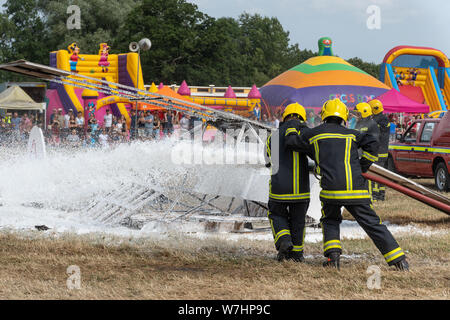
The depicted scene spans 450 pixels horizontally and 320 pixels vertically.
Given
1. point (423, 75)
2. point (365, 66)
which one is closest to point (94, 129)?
point (423, 75)

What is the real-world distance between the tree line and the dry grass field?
52.0 metres

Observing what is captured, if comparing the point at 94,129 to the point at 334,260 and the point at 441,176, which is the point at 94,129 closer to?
the point at 441,176

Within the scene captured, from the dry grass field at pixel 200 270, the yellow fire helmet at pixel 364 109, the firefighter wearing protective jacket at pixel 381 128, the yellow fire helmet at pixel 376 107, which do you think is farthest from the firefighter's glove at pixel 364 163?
the yellow fire helmet at pixel 376 107

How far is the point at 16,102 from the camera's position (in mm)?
28203

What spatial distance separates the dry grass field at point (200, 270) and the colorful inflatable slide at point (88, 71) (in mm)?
23671

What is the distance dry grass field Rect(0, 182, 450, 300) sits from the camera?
16.5ft

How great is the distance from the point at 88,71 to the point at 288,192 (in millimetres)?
27607

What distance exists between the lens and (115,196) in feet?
31.7

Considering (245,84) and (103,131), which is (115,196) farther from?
(245,84)

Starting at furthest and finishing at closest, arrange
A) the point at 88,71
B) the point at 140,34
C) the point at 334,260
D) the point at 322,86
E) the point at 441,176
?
1. the point at 140,34
2. the point at 88,71
3. the point at 322,86
4. the point at 441,176
5. the point at 334,260

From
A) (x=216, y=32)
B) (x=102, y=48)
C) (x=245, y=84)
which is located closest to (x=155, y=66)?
(x=216, y=32)

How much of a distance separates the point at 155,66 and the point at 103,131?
4055cm

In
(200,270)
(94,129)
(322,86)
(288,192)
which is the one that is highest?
(322,86)

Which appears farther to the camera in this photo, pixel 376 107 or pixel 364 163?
pixel 376 107
